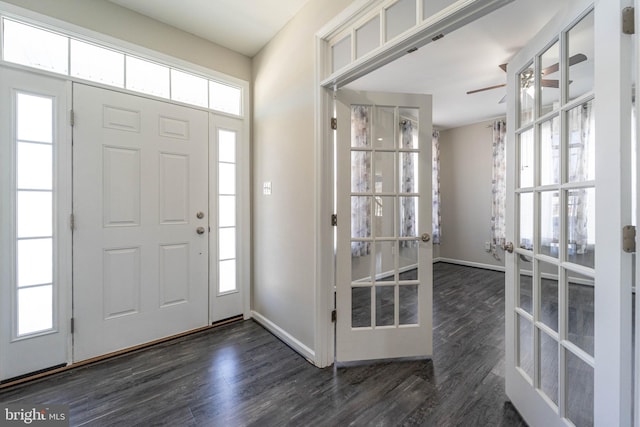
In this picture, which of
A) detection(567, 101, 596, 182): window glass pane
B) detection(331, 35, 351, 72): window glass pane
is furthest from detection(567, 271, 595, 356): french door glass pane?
detection(331, 35, 351, 72): window glass pane

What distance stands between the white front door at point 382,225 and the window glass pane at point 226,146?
1.32 meters

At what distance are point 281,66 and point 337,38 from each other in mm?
719

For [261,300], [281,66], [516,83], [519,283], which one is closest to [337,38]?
[281,66]

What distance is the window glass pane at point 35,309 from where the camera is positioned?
1.82 metres

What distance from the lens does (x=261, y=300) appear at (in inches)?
107

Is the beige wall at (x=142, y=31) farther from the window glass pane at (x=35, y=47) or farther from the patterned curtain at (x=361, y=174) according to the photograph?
the patterned curtain at (x=361, y=174)

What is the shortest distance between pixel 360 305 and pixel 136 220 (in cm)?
198

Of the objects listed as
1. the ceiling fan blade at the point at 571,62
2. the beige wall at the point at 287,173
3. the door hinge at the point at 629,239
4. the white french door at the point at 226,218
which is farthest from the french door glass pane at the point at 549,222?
the white french door at the point at 226,218

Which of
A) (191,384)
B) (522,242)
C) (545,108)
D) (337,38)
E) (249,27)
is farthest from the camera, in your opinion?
(249,27)

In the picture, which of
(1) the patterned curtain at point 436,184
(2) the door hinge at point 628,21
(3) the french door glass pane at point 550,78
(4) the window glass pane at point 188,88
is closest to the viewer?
(2) the door hinge at point 628,21

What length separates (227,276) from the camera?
276 centimetres

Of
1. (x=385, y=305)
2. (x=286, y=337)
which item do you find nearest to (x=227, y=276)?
(x=286, y=337)

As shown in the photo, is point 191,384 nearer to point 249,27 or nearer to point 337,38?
point 337,38

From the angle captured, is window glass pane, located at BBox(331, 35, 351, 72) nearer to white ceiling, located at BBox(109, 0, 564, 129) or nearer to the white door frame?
the white door frame
